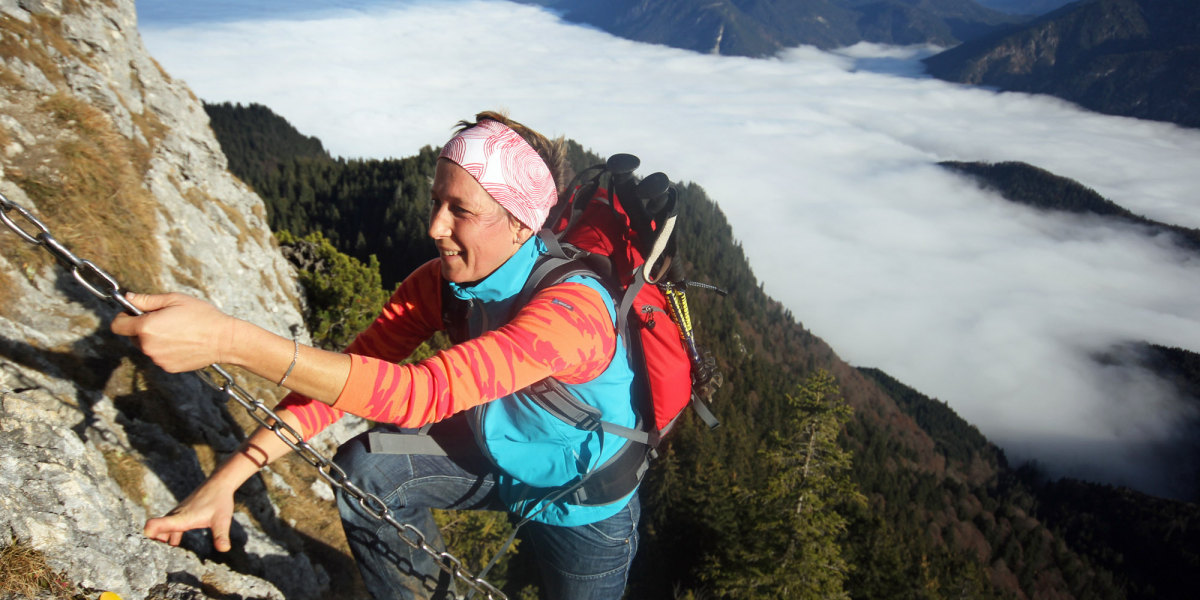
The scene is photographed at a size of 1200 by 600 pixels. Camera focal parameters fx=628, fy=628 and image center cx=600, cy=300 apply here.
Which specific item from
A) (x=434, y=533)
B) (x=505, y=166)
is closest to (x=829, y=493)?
(x=434, y=533)

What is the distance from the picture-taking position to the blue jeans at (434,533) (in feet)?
13.3

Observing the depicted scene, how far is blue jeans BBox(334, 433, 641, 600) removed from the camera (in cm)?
405

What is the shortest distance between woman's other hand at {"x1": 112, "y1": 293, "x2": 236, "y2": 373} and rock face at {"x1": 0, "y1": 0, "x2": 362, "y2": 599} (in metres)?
0.14

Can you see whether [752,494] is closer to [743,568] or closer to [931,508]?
[743,568]

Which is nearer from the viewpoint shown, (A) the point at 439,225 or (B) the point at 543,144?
(A) the point at 439,225

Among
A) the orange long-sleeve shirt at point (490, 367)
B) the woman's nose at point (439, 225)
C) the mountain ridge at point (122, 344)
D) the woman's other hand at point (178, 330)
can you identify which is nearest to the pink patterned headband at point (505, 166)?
the woman's nose at point (439, 225)

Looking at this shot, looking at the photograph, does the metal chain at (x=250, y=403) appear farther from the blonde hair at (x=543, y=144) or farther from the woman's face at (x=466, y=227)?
the blonde hair at (x=543, y=144)

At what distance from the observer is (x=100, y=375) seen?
15.0ft

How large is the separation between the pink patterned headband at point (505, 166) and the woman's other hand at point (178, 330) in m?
1.54

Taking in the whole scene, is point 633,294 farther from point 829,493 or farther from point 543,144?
point 829,493

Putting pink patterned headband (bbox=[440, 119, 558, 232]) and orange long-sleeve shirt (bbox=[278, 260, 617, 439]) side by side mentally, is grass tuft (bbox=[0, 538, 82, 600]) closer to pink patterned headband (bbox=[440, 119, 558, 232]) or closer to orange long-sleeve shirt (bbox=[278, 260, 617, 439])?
orange long-sleeve shirt (bbox=[278, 260, 617, 439])

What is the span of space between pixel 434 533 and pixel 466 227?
2300mm

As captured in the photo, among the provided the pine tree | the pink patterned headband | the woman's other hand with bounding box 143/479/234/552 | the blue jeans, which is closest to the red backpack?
the pink patterned headband

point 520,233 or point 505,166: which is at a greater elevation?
point 505,166
